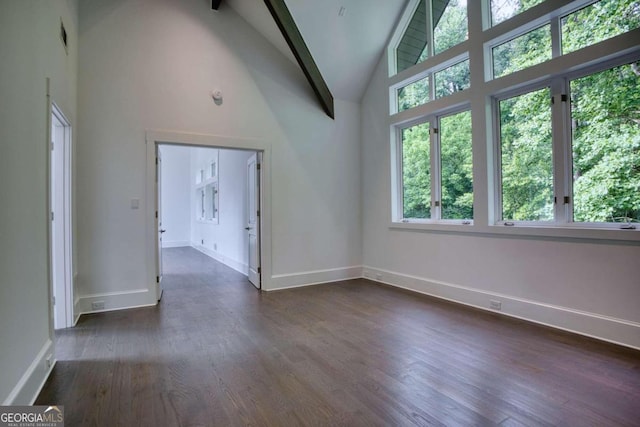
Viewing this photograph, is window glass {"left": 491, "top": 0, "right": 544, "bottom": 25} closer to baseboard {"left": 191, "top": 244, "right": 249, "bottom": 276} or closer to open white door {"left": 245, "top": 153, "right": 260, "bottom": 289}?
open white door {"left": 245, "top": 153, "right": 260, "bottom": 289}

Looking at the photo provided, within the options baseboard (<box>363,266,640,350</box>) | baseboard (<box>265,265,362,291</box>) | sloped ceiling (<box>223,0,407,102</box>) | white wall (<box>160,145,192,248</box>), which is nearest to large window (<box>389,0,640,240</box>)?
sloped ceiling (<box>223,0,407,102</box>)

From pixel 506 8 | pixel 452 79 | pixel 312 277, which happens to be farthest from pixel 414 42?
pixel 312 277

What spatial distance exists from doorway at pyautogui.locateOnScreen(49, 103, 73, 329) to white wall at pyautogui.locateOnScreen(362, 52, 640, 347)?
4063 mm

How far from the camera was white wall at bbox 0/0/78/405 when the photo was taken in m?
1.79

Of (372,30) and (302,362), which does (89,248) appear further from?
(372,30)

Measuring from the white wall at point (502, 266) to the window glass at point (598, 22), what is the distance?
1.84 m

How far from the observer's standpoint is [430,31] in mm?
4586

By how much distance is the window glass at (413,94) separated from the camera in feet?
15.4

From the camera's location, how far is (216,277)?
5973mm

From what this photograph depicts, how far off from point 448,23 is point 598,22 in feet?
5.74

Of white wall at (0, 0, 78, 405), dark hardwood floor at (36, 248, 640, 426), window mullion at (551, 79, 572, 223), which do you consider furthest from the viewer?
window mullion at (551, 79, 572, 223)

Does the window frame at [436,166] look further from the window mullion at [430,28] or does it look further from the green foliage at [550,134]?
the window mullion at [430,28]

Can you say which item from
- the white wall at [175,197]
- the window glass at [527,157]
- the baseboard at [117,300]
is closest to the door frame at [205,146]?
the baseboard at [117,300]

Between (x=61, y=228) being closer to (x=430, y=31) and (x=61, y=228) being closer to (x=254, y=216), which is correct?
(x=254, y=216)
